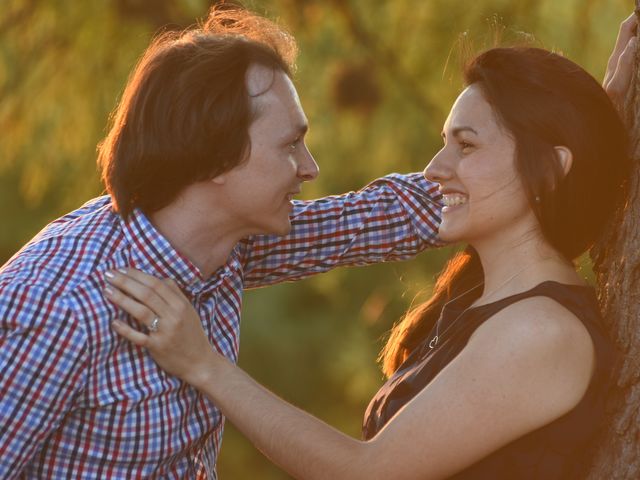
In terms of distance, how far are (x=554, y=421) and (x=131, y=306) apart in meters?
0.84

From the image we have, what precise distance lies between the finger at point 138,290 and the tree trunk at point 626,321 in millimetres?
890

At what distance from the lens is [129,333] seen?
239 centimetres

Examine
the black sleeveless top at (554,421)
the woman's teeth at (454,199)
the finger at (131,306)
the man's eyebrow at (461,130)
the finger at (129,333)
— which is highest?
the man's eyebrow at (461,130)

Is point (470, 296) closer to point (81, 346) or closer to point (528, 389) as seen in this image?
point (528, 389)

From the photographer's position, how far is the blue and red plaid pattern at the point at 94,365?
230 centimetres

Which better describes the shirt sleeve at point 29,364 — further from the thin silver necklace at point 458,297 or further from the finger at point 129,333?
the thin silver necklace at point 458,297

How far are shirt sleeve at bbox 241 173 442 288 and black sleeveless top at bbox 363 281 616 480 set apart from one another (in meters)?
0.42

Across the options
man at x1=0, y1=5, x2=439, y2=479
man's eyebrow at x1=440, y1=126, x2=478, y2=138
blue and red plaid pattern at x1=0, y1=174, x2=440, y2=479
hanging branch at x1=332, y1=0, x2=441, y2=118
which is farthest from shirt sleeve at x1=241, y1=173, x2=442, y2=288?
hanging branch at x1=332, y1=0, x2=441, y2=118

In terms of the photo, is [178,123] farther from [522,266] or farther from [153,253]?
[522,266]

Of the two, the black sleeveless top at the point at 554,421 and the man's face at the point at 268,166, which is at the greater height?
the man's face at the point at 268,166

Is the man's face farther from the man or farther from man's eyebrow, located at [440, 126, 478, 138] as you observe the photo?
man's eyebrow, located at [440, 126, 478, 138]

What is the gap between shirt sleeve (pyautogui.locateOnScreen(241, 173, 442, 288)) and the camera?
288cm

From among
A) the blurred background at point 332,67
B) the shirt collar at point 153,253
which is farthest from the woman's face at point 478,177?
the blurred background at point 332,67

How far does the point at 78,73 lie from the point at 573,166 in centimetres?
234
